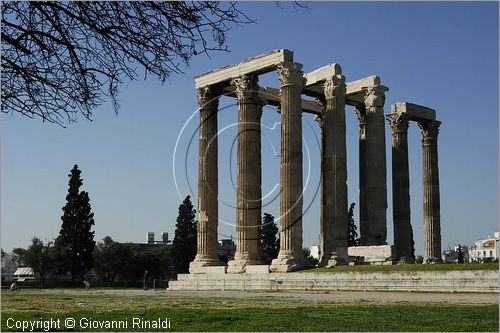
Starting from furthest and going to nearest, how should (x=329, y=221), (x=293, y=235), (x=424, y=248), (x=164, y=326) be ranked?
1. (x=424, y=248)
2. (x=329, y=221)
3. (x=293, y=235)
4. (x=164, y=326)

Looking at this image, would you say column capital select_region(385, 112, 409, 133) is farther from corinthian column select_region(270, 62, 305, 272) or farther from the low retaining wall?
the low retaining wall

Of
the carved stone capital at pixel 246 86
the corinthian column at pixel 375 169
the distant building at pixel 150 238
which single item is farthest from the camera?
the distant building at pixel 150 238

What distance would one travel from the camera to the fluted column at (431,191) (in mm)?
58875

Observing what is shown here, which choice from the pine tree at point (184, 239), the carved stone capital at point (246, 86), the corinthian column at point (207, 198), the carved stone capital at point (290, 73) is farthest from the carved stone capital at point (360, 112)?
the pine tree at point (184, 239)

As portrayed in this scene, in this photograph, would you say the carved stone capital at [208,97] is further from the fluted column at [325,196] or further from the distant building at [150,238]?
the distant building at [150,238]

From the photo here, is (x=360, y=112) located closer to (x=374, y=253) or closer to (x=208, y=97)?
(x=208, y=97)

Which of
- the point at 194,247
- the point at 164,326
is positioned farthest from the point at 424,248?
the point at 164,326

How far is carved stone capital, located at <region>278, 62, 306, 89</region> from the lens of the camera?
1946 inches

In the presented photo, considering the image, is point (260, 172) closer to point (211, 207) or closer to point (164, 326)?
point (211, 207)

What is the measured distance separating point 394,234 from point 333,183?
1021 centimetres

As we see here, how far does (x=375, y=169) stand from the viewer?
179 feet

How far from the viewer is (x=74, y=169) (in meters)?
83.8

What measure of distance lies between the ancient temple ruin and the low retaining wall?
141cm

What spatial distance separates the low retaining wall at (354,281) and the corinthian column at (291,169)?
2.24 meters
